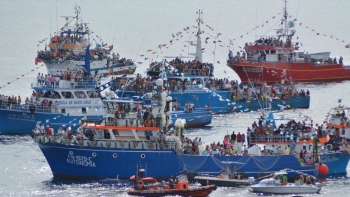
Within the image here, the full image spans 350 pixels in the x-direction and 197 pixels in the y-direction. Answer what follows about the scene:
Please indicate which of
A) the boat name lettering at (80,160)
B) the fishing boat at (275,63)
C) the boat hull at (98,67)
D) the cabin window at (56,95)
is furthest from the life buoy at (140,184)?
the boat hull at (98,67)

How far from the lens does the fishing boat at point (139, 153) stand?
75.4m

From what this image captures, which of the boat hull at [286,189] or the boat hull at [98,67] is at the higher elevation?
the boat hull at [98,67]

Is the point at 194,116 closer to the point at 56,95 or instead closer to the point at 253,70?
the point at 56,95

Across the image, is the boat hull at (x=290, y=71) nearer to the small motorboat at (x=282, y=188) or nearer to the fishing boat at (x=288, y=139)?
the fishing boat at (x=288, y=139)

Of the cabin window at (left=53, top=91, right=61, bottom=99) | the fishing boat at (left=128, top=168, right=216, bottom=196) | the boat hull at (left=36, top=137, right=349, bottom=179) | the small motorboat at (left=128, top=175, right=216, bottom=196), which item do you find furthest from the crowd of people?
the small motorboat at (left=128, top=175, right=216, bottom=196)

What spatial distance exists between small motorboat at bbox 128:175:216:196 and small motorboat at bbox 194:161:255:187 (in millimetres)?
2511

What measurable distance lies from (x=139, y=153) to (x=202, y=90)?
3312 centimetres

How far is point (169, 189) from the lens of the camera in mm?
70688

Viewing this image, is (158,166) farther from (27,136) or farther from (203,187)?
(27,136)

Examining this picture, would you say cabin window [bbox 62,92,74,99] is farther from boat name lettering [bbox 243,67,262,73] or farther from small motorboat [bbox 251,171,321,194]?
boat name lettering [bbox 243,67,262,73]

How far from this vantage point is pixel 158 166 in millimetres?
75375

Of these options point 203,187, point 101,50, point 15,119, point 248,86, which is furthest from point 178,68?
point 203,187

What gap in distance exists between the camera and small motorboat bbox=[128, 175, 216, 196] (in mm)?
70562

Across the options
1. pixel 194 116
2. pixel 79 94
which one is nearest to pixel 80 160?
pixel 79 94
